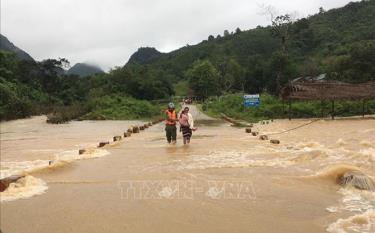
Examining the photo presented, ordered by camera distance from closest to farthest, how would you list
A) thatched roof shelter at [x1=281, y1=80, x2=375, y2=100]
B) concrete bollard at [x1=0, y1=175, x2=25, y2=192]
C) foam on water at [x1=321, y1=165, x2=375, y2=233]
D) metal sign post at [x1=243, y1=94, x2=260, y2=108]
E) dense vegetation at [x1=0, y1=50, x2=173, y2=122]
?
foam on water at [x1=321, y1=165, x2=375, y2=233]
concrete bollard at [x1=0, y1=175, x2=25, y2=192]
thatched roof shelter at [x1=281, y1=80, x2=375, y2=100]
metal sign post at [x1=243, y1=94, x2=260, y2=108]
dense vegetation at [x1=0, y1=50, x2=173, y2=122]

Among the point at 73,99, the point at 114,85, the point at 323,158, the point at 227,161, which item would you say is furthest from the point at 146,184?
the point at 73,99

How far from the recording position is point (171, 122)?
1508 centimetres

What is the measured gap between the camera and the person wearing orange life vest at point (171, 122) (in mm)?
14836

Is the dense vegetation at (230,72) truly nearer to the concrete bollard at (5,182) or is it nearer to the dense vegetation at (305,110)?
the dense vegetation at (305,110)

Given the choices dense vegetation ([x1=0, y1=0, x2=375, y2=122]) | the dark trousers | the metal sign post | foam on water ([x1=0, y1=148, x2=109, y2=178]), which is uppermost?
dense vegetation ([x1=0, y1=0, x2=375, y2=122])

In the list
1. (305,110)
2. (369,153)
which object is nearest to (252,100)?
(305,110)

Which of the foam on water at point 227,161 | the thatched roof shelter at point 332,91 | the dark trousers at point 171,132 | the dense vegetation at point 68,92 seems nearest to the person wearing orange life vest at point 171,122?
the dark trousers at point 171,132

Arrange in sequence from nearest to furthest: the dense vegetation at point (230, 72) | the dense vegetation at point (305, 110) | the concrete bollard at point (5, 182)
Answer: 1. the concrete bollard at point (5, 182)
2. the dense vegetation at point (305, 110)
3. the dense vegetation at point (230, 72)

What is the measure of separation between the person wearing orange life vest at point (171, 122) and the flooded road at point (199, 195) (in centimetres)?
239

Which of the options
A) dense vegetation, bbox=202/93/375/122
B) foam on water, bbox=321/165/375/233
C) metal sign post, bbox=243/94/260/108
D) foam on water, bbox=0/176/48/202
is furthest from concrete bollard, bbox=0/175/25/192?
metal sign post, bbox=243/94/260/108

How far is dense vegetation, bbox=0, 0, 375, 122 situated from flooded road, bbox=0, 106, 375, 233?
2064 centimetres

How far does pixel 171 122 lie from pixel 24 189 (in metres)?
7.23

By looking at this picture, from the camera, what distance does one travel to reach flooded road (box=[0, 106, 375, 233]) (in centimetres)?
602

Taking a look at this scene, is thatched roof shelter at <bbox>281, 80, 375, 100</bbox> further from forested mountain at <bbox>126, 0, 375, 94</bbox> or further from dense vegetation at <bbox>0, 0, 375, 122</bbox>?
forested mountain at <bbox>126, 0, 375, 94</bbox>
